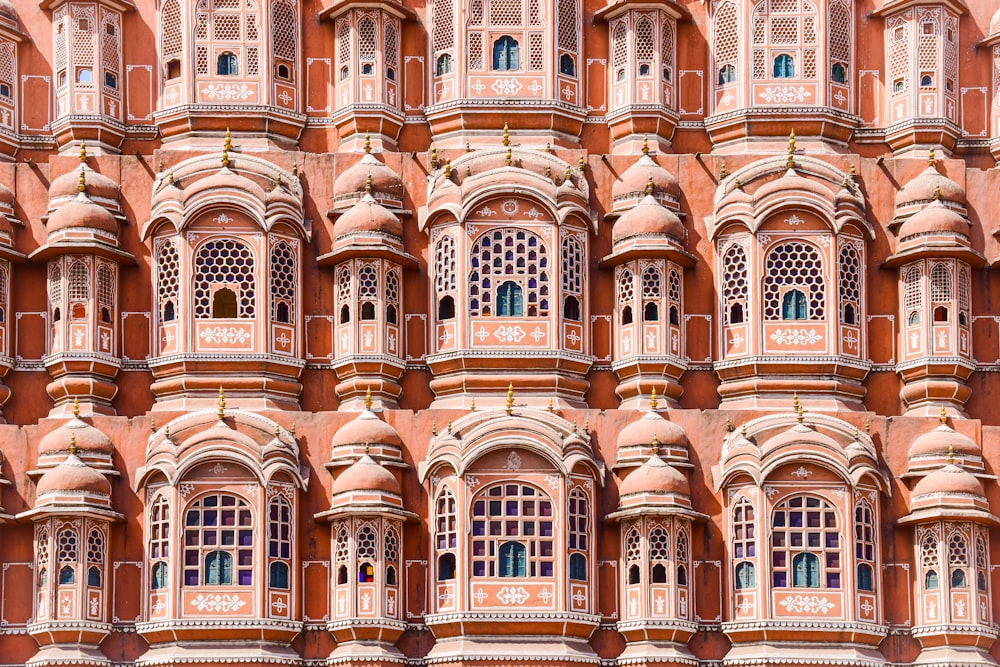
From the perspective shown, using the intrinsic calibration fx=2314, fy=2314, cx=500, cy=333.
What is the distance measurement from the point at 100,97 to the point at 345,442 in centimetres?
837

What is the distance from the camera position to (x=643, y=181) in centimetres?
4091

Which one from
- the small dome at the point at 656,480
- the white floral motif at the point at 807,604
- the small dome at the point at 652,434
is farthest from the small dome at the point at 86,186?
the white floral motif at the point at 807,604

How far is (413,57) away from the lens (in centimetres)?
4284

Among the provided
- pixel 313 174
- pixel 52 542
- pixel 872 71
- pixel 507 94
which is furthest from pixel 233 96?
pixel 872 71

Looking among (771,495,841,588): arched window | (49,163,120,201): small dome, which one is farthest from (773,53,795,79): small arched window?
(49,163,120,201): small dome

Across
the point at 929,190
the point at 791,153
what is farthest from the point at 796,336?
the point at 929,190

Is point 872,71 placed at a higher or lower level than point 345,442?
higher

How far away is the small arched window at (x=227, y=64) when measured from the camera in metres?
42.2

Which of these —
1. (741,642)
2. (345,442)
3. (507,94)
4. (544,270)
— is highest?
(507,94)

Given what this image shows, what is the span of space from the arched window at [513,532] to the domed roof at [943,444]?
638cm

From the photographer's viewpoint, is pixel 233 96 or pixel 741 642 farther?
pixel 233 96

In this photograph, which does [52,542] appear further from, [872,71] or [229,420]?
[872,71]

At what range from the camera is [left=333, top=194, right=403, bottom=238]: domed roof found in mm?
40094

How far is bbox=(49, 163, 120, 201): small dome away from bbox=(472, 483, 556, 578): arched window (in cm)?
884
